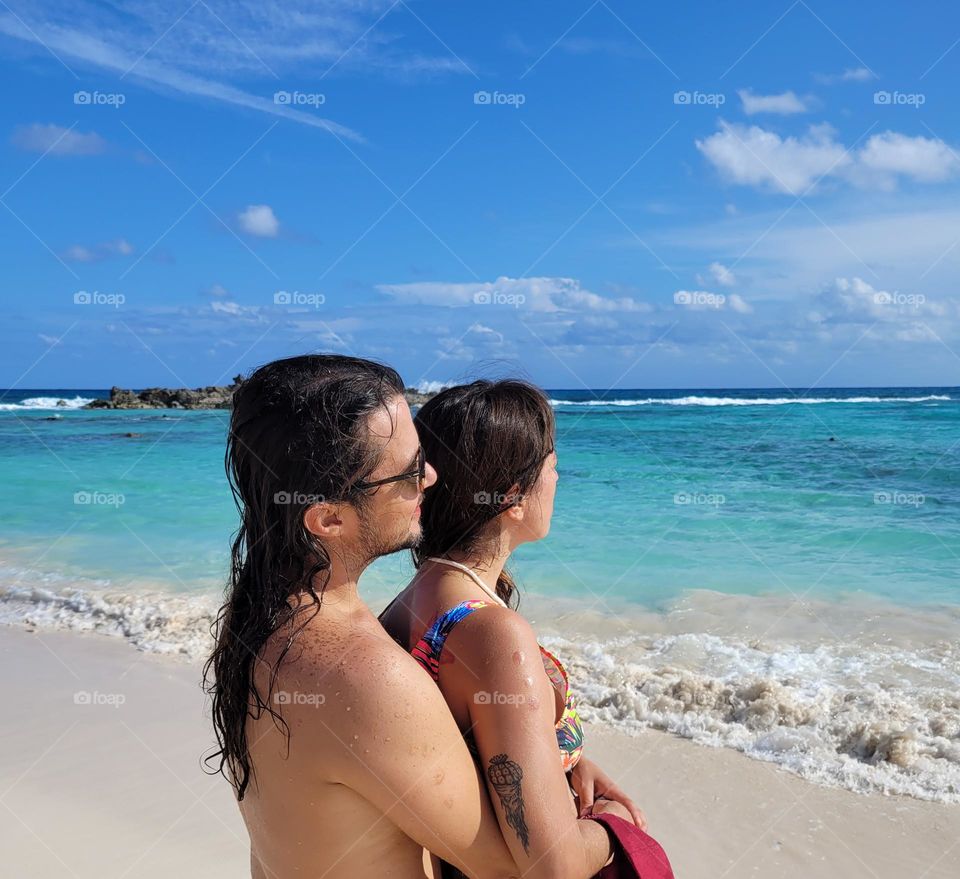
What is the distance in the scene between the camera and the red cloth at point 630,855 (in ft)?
5.51

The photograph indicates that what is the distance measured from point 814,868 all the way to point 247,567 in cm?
296

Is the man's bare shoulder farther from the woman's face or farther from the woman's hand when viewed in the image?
the woman's hand

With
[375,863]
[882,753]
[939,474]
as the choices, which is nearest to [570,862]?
[375,863]

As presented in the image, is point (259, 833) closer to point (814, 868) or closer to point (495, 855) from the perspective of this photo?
point (495, 855)

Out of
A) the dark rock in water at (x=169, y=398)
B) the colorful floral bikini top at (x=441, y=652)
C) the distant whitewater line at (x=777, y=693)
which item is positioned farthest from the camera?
the dark rock in water at (x=169, y=398)

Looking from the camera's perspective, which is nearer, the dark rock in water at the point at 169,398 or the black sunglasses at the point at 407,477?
the black sunglasses at the point at 407,477

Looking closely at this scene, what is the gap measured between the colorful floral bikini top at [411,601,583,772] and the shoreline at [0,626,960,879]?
6.30 feet

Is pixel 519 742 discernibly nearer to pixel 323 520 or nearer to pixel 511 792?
pixel 511 792

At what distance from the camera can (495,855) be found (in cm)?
149

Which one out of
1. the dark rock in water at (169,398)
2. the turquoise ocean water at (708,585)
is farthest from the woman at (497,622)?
the dark rock in water at (169,398)

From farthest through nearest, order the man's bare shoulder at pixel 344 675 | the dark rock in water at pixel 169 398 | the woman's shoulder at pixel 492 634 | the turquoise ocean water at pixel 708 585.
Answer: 1. the dark rock in water at pixel 169 398
2. the turquoise ocean water at pixel 708 585
3. the woman's shoulder at pixel 492 634
4. the man's bare shoulder at pixel 344 675

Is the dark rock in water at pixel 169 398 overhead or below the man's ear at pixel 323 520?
below

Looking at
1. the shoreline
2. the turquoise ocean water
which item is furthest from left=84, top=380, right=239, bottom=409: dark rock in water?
the shoreline

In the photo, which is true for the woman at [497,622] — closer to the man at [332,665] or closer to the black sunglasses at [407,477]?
the man at [332,665]
